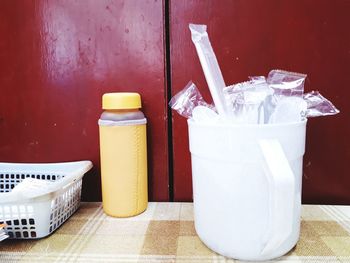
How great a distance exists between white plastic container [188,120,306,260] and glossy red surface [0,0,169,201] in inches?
10.1

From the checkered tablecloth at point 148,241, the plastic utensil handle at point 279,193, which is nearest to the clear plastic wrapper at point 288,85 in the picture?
the plastic utensil handle at point 279,193

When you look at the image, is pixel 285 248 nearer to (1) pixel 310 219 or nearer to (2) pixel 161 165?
(1) pixel 310 219

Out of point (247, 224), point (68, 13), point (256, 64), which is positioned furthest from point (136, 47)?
point (247, 224)

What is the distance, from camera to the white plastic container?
0.43 metres

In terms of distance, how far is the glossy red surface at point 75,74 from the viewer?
2.31 ft

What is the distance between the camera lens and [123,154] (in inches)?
24.7

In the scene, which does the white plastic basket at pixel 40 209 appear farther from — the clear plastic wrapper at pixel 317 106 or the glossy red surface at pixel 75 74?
the clear plastic wrapper at pixel 317 106

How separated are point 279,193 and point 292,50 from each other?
0.42m

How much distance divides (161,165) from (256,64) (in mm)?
323

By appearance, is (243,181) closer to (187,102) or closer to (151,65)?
(187,102)

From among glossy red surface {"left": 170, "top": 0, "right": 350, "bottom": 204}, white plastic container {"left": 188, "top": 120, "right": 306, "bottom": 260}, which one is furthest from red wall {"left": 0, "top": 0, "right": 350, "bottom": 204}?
white plastic container {"left": 188, "top": 120, "right": 306, "bottom": 260}

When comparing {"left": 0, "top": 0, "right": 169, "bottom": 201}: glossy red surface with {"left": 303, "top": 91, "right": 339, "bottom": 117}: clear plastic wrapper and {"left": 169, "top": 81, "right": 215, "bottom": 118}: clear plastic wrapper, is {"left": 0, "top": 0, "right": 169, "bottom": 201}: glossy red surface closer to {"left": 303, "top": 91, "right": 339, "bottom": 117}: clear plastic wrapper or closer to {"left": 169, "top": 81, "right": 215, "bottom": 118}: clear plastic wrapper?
{"left": 169, "top": 81, "right": 215, "bottom": 118}: clear plastic wrapper

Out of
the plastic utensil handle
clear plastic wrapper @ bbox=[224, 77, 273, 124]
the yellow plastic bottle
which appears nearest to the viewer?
the plastic utensil handle

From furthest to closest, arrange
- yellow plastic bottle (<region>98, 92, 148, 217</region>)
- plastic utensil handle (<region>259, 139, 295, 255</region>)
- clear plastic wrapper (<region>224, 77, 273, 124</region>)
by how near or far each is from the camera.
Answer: yellow plastic bottle (<region>98, 92, 148, 217</region>), clear plastic wrapper (<region>224, 77, 273, 124</region>), plastic utensil handle (<region>259, 139, 295, 255</region>)
